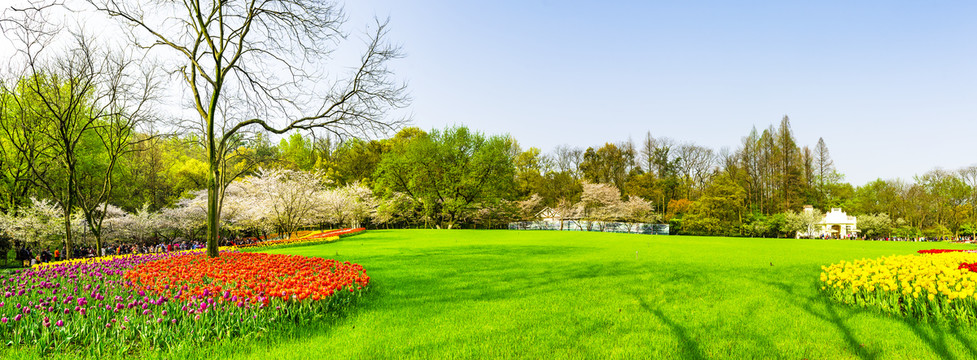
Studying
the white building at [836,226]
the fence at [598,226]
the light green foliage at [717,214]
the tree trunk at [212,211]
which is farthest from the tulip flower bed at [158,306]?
the white building at [836,226]

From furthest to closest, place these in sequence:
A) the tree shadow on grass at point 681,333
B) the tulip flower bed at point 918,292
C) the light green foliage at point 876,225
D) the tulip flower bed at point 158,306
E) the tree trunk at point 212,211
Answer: the light green foliage at point 876,225, the tree trunk at point 212,211, the tulip flower bed at point 918,292, the tulip flower bed at point 158,306, the tree shadow on grass at point 681,333

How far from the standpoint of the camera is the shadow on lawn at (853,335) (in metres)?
4.08

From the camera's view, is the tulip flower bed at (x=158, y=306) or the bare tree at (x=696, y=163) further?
the bare tree at (x=696, y=163)

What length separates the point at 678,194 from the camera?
5428 cm

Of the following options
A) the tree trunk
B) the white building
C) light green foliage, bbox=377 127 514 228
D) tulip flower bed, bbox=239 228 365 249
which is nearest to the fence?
light green foliage, bbox=377 127 514 228

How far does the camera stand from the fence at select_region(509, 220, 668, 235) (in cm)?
4459

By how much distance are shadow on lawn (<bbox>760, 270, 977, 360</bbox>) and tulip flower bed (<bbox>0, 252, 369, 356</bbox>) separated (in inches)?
245

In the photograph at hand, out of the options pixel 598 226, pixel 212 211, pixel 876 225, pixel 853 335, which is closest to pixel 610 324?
pixel 853 335

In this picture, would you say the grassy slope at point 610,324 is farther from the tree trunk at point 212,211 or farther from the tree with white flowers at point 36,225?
Result: the tree with white flowers at point 36,225

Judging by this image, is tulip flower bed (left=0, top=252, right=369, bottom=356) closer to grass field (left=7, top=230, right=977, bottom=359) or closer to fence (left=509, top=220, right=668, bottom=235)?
grass field (left=7, top=230, right=977, bottom=359)

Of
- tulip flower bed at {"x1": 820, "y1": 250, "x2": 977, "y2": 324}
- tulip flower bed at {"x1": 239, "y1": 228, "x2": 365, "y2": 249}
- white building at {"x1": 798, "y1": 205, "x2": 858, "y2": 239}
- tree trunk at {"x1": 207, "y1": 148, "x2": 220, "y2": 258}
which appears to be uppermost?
tree trunk at {"x1": 207, "y1": 148, "x2": 220, "y2": 258}

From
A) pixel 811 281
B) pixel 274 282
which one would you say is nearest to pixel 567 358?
pixel 274 282

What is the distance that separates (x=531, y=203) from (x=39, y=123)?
40.6m

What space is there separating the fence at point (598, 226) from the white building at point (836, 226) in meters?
18.6
